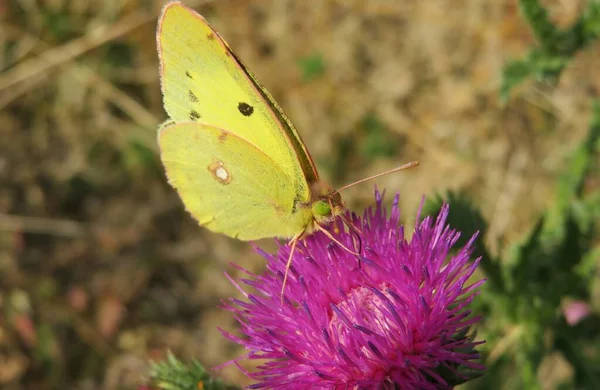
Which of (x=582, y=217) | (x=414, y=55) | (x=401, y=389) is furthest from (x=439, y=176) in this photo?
(x=401, y=389)

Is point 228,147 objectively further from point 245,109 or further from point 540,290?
point 540,290

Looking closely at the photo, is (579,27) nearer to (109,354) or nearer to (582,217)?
(582,217)

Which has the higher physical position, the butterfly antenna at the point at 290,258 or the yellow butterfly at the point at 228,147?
the yellow butterfly at the point at 228,147

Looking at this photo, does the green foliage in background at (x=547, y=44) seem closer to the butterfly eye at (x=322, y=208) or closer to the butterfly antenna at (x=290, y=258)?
the butterfly eye at (x=322, y=208)

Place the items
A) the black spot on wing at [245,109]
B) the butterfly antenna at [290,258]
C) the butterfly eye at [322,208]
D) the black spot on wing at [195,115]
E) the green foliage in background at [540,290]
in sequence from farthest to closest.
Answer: the green foliage in background at [540,290]
the black spot on wing at [195,115]
the black spot on wing at [245,109]
the butterfly eye at [322,208]
the butterfly antenna at [290,258]

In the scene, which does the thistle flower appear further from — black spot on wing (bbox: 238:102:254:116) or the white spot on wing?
black spot on wing (bbox: 238:102:254:116)

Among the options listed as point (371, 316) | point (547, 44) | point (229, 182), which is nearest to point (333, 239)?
point (371, 316)

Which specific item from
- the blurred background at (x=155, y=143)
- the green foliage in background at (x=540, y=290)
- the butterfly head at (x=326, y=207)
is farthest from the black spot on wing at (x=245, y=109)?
the blurred background at (x=155, y=143)

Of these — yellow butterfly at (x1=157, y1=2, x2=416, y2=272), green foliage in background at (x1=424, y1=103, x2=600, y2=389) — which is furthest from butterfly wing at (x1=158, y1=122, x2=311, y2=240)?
→ green foliage in background at (x1=424, y1=103, x2=600, y2=389)
